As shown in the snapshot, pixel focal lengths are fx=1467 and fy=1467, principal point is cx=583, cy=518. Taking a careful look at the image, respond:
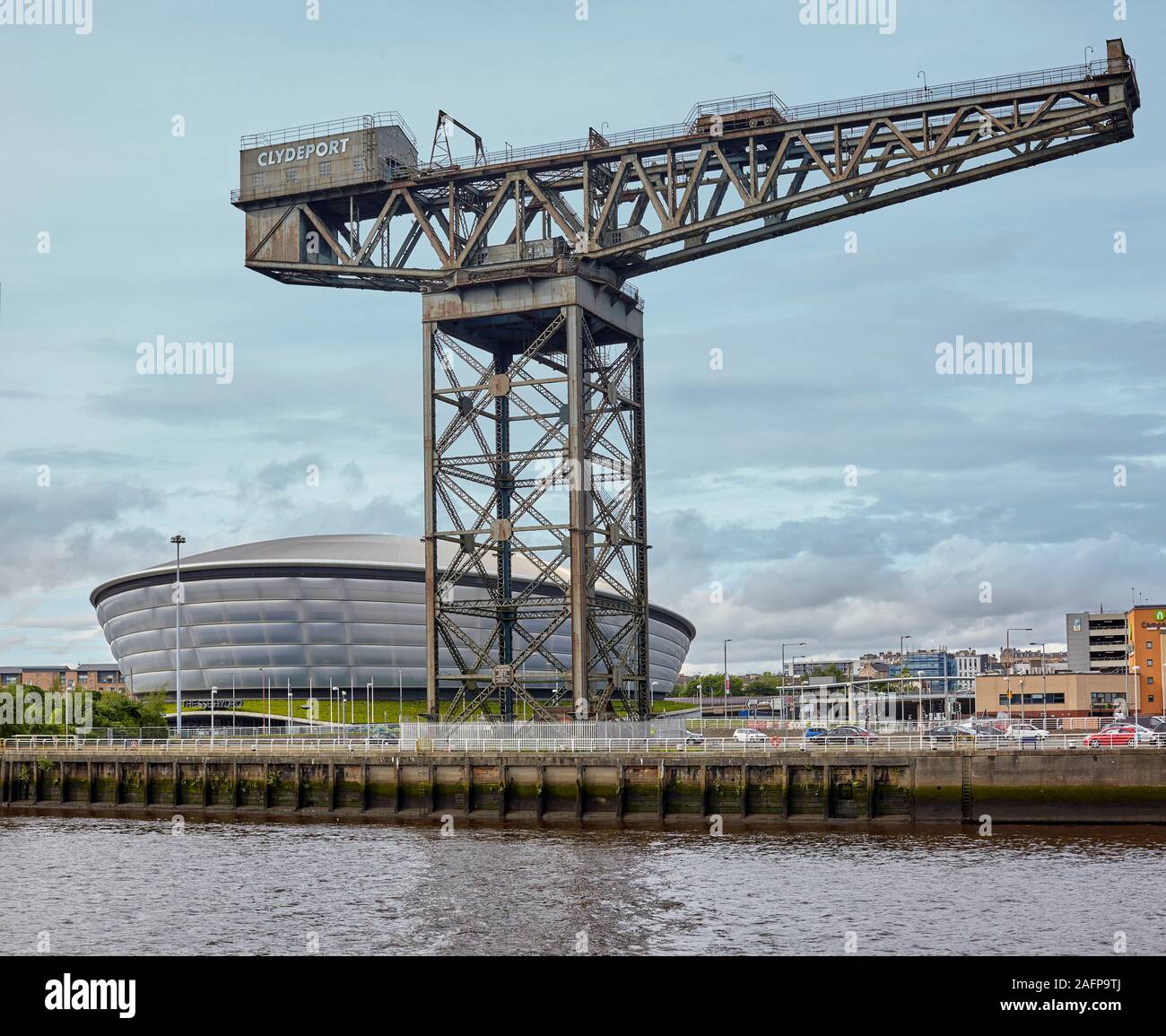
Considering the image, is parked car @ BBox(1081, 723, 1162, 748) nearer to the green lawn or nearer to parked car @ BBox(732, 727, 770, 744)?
parked car @ BBox(732, 727, 770, 744)

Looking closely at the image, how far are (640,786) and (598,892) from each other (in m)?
22.0

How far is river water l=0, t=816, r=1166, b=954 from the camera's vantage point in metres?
37.0

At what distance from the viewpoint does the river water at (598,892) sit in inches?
1457

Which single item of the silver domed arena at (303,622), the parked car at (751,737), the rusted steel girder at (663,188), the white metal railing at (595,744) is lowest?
the parked car at (751,737)

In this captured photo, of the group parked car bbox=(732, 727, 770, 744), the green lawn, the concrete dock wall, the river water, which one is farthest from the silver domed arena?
the river water

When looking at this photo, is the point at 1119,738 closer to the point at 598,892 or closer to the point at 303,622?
the point at 598,892

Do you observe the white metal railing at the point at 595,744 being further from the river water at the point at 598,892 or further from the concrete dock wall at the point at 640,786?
the river water at the point at 598,892

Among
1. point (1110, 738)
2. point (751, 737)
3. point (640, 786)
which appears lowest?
point (640, 786)

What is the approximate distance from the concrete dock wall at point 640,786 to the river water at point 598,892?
6.33ft

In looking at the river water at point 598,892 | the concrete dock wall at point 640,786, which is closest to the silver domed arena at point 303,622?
the concrete dock wall at point 640,786

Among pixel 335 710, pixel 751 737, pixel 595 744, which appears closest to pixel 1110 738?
pixel 595 744

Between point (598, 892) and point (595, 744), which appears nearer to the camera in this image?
point (598, 892)

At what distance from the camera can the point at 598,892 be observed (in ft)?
145

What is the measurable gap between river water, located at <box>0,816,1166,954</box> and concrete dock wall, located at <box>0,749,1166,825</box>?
1.93 m
